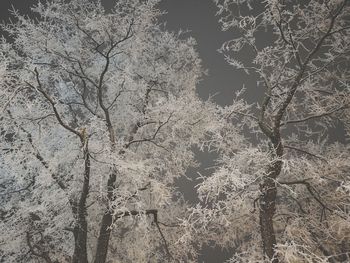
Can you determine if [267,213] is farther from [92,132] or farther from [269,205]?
[92,132]

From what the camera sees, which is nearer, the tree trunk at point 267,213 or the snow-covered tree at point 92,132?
the tree trunk at point 267,213

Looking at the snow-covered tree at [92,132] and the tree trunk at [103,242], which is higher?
the snow-covered tree at [92,132]

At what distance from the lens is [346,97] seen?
9.95 metres

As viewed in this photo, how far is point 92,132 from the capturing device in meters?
9.95

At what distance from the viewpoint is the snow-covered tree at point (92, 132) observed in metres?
10.2

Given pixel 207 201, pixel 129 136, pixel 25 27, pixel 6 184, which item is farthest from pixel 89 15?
pixel 207 201

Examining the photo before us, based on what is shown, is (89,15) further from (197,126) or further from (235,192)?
(235,192)

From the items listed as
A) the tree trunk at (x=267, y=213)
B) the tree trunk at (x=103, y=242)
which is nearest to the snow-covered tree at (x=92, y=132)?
the tree trunk at (x=103, y=242)

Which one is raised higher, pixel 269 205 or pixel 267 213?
pixel 269 205

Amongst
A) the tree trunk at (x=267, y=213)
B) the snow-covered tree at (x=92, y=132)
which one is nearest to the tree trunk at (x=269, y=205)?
the tree trunk at (x=267, y=213)

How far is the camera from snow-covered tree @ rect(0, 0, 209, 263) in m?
10.2

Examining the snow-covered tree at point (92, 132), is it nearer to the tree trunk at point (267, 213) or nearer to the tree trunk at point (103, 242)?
the tree trunk at point (103, 242)

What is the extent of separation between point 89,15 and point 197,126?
14.7 feet

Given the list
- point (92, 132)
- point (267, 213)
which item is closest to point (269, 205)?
point (267, 213)
